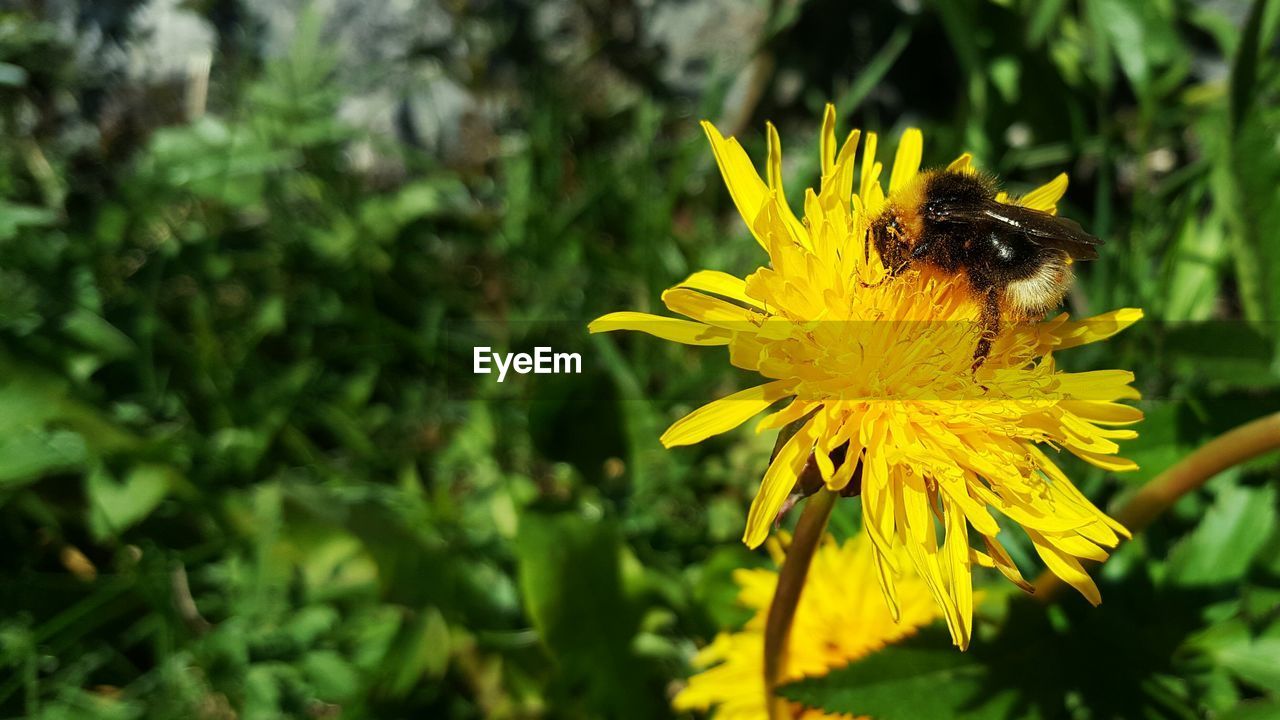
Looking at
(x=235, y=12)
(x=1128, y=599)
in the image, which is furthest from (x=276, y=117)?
(x=1128, y=599)

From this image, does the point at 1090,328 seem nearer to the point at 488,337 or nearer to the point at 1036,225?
the point at 1036,225

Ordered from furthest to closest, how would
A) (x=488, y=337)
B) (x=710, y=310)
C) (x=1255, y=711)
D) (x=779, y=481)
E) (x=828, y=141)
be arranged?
(x=488, y=337) → (x=1255, y=711) → (x=828, y=141) → (x=710, y=310) → (x=779, y=481)

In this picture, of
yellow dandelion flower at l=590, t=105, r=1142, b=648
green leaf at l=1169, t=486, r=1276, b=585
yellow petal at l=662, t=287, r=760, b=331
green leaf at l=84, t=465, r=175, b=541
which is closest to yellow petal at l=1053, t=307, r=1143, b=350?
yellow dandelion flower at l=590, t=105, r=1142, b=648

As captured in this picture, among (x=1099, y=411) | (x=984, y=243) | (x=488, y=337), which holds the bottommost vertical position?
(x=1099, y=411)

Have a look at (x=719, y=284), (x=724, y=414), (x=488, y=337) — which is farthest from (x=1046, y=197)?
(x=488, y=337)

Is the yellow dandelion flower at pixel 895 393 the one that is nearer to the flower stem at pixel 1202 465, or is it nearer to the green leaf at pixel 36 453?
the flower stem at pixel 1202 465

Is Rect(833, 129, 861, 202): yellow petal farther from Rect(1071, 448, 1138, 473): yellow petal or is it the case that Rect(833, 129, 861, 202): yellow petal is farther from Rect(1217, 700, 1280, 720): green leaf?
Rect(1217, 700, 1280, 720): green leaf
